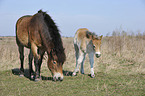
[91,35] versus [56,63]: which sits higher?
[91,35]

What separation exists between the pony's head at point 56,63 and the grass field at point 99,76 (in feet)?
1.23

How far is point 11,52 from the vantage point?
12469 mm

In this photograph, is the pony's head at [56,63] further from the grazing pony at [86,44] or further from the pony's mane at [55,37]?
the grazing pony at [86,44]

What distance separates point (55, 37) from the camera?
6.29 metres

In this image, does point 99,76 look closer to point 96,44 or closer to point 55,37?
point 96,44

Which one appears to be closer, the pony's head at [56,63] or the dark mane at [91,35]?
the pony's head at [56,63]

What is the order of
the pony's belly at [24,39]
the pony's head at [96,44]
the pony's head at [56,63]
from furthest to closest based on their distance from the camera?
the pony's belly at [24,39] → the pony's head at [96,44] → the pony's head at [56,63]

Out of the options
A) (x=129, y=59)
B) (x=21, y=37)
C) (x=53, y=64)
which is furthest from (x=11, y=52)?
(x=129, y=59)

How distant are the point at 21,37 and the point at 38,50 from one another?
1.16 meters

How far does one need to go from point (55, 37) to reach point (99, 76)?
112 inches

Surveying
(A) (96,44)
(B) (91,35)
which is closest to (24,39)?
(B) (91,35)

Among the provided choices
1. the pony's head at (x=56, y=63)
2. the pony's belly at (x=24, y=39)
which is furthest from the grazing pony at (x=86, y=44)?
the pony's belly at (x=24, y=39)

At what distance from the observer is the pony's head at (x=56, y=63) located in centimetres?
590

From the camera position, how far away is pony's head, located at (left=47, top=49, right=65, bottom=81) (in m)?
5.90
